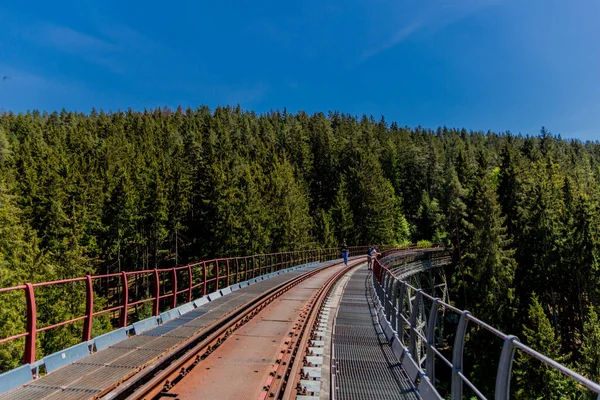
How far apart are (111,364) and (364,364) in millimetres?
4517

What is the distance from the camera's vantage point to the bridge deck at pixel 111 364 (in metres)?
5.16

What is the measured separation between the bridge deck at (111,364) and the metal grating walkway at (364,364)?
3366 millimetres

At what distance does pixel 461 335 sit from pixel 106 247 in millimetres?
52886

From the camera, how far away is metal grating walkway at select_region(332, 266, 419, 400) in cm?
581

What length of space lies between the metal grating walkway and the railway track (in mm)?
774

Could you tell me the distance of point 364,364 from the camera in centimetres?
729

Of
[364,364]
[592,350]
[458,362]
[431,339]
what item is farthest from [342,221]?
[458,362]

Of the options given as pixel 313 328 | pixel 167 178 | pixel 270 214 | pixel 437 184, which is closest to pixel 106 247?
pixel 167 178

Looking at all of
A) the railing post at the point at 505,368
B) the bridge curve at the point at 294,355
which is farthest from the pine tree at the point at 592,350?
the railing post at the point at 505,368

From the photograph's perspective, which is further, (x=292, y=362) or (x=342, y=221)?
(x=342, y=221)

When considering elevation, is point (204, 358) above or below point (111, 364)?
below

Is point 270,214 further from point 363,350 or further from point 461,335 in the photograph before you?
point 461,335

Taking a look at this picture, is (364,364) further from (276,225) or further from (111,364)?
(276,225)

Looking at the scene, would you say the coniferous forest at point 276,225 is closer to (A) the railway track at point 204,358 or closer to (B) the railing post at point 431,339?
(A) the railway track at point 204,358
